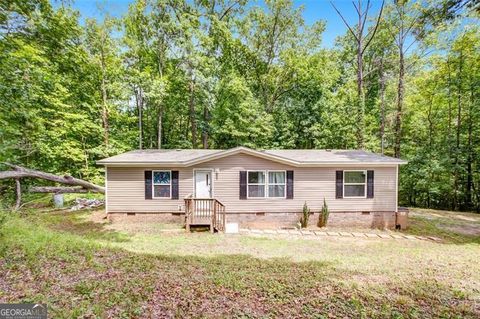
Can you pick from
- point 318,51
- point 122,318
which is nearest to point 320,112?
point 318,51

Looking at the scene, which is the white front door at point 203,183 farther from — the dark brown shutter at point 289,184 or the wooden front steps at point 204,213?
the dark brown shutter at point 289,184

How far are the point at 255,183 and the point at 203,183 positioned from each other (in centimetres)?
234

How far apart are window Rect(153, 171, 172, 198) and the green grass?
3.51 m

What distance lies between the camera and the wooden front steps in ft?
30.8

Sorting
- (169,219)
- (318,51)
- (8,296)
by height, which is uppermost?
(318,51)

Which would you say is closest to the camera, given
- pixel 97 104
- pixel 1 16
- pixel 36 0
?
pixel 1 16

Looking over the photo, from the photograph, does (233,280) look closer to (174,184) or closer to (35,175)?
(174,184)

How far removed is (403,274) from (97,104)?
18194 millimetres

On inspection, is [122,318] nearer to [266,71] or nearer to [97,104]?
[97,104]

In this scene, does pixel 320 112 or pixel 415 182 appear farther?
pixel 320 112

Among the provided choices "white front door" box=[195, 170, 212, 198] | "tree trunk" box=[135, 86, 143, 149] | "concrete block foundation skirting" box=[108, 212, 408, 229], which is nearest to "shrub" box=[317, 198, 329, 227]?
"concrete block foundation skirting" box=[108, 212, 408, 229]

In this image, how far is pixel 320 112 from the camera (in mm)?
18312

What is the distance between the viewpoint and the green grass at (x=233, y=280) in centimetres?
341

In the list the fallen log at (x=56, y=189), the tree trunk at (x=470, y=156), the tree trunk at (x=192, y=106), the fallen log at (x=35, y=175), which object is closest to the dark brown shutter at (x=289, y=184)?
the fallen log at (x=35, y=175)
